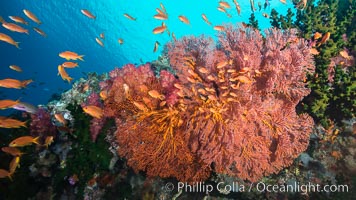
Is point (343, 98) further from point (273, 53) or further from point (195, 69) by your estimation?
point (195, 69)

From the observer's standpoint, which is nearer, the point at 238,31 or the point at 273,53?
the point at 273,53

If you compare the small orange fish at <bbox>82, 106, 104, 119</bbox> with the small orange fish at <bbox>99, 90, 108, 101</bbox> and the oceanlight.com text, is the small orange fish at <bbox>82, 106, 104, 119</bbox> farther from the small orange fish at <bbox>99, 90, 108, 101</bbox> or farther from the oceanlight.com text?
the oceanlight.com text

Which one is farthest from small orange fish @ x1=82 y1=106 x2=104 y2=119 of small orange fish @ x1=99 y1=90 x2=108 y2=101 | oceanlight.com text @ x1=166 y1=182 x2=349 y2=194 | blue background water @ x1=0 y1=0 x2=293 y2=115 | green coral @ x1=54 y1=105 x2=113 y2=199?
blue background water @ x1=0 y1=0 x2=293 y2=115

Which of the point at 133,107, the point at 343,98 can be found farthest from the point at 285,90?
the point at 133,107

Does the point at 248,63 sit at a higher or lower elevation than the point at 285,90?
higher

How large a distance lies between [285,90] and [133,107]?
3.20m

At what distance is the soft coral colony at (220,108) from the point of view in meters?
4.45

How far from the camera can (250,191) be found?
18.6 feet

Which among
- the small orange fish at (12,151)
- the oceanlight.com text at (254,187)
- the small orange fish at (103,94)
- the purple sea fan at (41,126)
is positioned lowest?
the oceanlight.com text at (254,187)

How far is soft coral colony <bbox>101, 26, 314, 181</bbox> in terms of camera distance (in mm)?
4445

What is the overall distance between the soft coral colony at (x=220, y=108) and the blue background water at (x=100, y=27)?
96.3 feet

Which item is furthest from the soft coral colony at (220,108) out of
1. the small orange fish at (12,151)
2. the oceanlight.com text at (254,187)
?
the small orange fish at (12,151)

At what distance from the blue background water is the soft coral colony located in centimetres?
2935

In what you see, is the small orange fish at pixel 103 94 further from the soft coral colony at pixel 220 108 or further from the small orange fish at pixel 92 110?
the small orange fish at pixel 92 110
